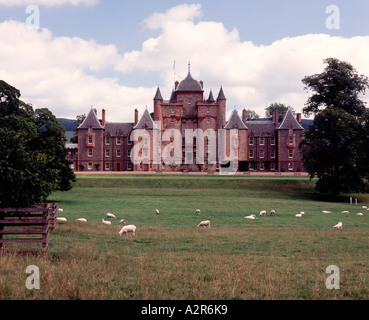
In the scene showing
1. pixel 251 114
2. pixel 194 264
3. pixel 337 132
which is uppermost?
pixel 251 114

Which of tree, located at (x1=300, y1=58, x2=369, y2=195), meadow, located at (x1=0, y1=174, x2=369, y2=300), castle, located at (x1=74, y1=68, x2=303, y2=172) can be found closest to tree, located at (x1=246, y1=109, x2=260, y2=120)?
castle, located at (x1=74, y1=68, x2=303, y2=172)

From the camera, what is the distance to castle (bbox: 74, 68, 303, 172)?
96.2m

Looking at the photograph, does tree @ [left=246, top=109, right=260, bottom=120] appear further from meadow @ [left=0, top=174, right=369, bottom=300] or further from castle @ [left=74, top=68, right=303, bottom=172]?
meadow @ [left=0, top=174, right=369, bottom=300]

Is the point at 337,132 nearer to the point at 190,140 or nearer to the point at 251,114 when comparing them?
the point at 190,140

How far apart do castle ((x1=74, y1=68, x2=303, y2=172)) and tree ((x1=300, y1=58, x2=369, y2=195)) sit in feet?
137

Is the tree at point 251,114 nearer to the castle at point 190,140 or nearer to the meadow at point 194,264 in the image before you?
the castle at point 190,140

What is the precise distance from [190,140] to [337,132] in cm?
5246

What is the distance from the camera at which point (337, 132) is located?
49312mm

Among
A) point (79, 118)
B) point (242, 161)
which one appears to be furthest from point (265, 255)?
point (79, 118)

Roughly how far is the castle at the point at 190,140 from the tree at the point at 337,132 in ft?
137

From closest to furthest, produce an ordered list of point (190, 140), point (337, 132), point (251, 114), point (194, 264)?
point (194, 264), point (337, 132), point (190, 140), point (251, 114)

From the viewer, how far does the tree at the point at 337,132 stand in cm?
5028

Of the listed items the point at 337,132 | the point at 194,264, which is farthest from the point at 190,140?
the point at 194,264
